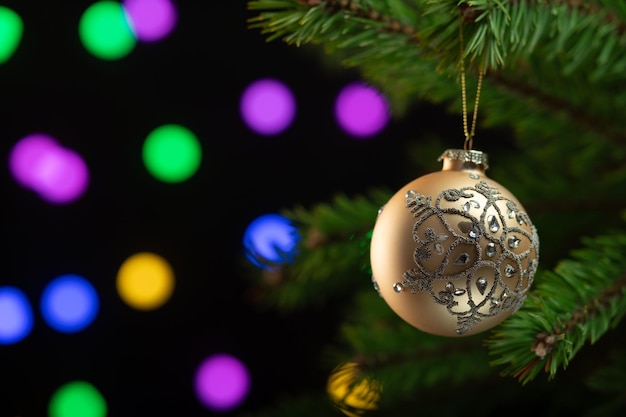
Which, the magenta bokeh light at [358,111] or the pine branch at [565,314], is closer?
the pine branch at [565,314]

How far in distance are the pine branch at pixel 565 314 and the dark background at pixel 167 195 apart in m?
0.63

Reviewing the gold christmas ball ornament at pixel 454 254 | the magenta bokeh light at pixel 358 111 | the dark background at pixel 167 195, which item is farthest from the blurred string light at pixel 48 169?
the gold christmas ball ornament at pixel 454 254

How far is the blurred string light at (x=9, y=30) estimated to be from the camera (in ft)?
3.20

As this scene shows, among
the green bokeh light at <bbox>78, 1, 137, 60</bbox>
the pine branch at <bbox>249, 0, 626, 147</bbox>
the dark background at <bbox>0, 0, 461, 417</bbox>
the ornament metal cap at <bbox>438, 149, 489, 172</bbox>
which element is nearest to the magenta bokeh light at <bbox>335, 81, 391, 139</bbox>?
the dark background at <bbox>0, 0, 461, 417</bbox>

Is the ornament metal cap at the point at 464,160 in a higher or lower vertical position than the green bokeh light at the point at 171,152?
higher

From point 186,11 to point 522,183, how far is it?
66 centimetres

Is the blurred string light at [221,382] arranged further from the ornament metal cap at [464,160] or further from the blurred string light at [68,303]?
the ornament metal cap at [464,160]

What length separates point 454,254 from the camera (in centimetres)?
40

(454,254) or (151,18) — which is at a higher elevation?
(151,18)

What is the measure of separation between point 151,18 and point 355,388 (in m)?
0.71

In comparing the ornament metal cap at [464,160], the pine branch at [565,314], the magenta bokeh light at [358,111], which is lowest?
the pine branch at [565,314]

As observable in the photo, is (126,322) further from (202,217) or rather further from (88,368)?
(202,217)

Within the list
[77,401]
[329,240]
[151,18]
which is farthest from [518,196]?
[77,401]

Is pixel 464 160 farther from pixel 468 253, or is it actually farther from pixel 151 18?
pixel 151 18
